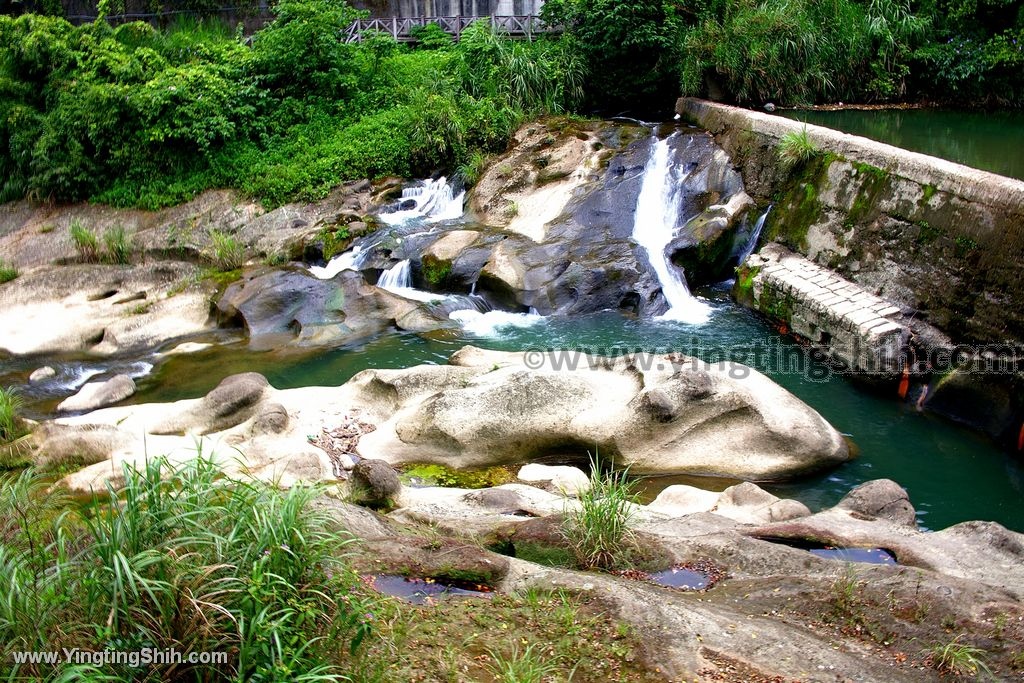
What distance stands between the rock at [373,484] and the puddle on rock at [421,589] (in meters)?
1.57

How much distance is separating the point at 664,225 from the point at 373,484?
28.0 feet

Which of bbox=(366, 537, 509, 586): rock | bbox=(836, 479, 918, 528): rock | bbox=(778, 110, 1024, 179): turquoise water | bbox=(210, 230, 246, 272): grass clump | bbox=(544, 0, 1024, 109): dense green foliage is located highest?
bbox=(544, 0, 1024, 109): dense green foliage

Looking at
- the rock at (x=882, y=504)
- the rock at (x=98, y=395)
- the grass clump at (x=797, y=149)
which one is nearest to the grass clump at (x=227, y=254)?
the rock at (x=98, y=395)

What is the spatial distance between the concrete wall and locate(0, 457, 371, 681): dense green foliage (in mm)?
7863

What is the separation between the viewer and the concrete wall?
8.65 m

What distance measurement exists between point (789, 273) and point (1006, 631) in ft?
24.1

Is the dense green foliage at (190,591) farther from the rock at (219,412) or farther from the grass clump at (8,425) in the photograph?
the grass clump at (8,425)

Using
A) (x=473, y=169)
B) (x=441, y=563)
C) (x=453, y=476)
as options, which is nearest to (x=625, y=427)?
(x=453, y=476)

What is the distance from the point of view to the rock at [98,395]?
9.66m

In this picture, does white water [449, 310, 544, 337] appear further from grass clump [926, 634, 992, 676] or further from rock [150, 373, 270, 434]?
grass clump [926, 634, 992, 676]

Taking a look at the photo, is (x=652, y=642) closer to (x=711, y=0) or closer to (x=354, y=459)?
(x=354, y=459)

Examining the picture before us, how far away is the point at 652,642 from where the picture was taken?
4031 mm

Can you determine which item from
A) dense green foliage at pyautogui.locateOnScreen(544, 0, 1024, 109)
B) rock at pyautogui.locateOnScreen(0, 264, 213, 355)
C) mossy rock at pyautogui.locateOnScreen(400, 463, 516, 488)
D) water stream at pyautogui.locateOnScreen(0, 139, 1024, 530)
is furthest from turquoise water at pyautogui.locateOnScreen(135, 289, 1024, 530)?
dense green foliage at pyautogui.locateOnScreen(544, 0, 1024, 109)

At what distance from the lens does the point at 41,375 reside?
423 inches
